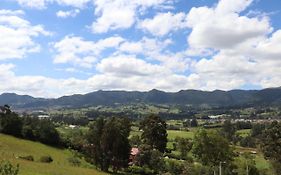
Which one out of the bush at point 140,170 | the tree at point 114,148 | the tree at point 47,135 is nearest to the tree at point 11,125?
the tree at point 47,135

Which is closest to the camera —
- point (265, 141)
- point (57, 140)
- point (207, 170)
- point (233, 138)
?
point (207, 170)

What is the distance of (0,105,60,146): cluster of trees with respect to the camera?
91.4 meters

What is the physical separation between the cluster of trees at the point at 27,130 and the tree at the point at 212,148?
33.5m

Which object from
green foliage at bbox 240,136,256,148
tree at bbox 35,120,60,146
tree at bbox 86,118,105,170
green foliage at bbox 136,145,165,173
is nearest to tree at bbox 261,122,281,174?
green foliage at bbox 136,145,165,173

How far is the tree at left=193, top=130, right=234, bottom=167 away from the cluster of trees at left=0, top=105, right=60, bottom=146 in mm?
33531

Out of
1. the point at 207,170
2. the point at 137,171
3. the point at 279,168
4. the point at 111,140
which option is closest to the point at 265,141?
the point at 279,168

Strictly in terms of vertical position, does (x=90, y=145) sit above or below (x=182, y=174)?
above

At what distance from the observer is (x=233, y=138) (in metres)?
163

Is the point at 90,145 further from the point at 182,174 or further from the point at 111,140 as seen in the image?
the point at 182,174

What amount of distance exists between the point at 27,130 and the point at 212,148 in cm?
4195

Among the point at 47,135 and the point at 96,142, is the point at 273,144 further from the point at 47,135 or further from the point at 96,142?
the point at 47,135

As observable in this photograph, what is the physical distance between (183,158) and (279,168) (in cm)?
3117

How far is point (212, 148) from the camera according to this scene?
86750 millimetres

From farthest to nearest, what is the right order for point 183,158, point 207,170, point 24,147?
1. point 183,158
2. point 24,147
3. point 207,170
